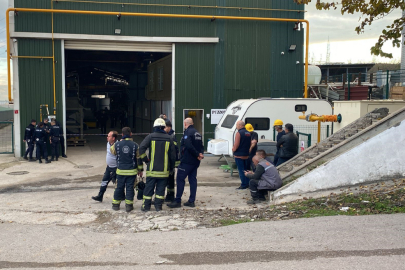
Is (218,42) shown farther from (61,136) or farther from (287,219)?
(287,219)

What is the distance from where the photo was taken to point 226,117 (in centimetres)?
1586

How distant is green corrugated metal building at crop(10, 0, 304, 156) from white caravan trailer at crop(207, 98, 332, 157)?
4414mm

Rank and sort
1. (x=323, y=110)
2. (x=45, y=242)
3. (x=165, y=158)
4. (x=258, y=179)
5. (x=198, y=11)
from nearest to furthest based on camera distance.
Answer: (x=45, y=242)
(x=165, y=158)
(x=258, y=179)
(x=323, y=110)
(x=198, y=11)

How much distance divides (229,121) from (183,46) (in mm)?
5568

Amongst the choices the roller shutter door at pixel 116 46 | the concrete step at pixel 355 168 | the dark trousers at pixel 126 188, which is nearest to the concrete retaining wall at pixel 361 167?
the concrete step at pixel 355 168

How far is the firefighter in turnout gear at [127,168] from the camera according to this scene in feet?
28.6

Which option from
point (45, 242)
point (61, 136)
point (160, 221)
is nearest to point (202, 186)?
point (160, 221)

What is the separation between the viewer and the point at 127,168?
8758mm

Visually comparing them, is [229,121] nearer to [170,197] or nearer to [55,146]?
[170,197]

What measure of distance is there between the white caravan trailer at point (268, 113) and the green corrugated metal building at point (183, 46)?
4414 millimetres

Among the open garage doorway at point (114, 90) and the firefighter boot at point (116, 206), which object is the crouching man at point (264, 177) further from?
the open garage doorway at point (114, 90)

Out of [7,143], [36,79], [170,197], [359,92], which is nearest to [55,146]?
[36,79]

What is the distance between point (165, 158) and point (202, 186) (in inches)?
140

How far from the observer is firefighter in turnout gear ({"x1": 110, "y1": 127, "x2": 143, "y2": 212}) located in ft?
28.6
